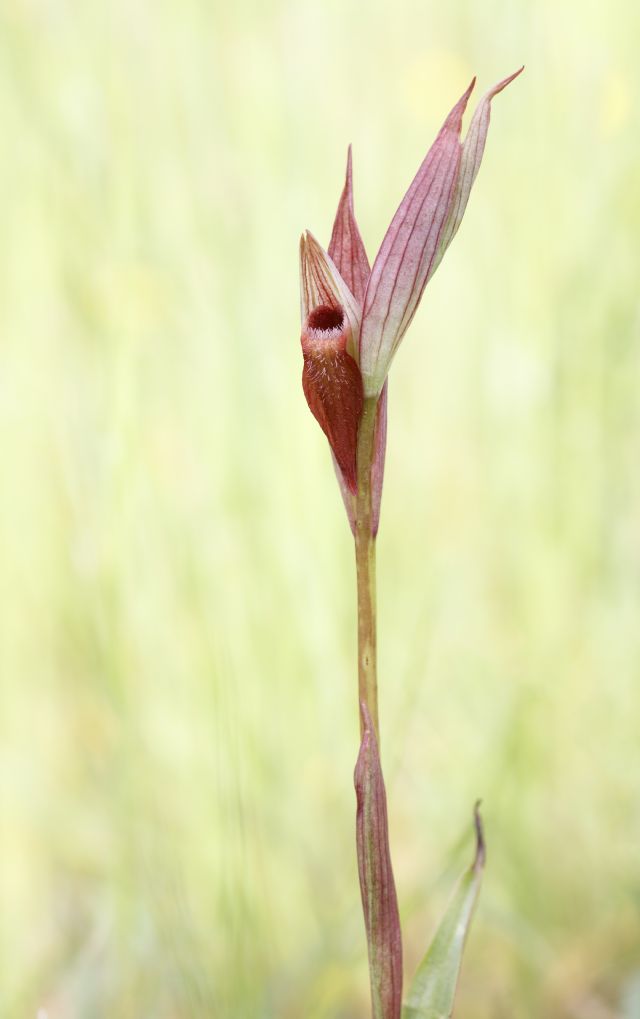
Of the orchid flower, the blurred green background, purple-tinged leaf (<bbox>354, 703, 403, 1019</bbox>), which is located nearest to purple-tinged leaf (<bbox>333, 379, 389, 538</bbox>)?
the orchid flower

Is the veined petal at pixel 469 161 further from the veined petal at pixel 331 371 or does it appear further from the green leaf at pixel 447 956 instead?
the green leaf at pixel 447 956

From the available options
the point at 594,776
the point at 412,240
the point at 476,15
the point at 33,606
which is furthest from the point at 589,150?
the point at 412,240

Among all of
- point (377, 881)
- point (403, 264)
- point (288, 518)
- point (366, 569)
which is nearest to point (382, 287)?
point (403, 264)

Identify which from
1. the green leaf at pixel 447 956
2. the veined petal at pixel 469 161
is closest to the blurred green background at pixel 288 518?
the green leaf at pixel 447 956

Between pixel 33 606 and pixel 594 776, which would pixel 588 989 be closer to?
pixel 594 776

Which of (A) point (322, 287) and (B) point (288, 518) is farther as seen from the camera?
(B) point (288, 518)

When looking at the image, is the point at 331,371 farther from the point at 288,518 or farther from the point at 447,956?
the point at 288,518

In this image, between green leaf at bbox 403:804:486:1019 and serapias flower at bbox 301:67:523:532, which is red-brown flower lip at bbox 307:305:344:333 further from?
green leaf at bbox 403:804:486:1019

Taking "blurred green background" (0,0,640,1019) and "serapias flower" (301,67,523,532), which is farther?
"blurred green background" (0,0,640,1019)
